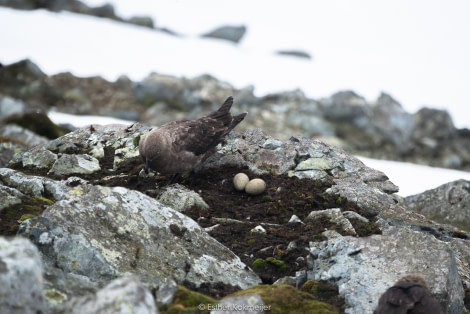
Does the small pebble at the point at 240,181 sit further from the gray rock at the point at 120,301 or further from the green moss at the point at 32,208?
the gray rock at the point at 120,301

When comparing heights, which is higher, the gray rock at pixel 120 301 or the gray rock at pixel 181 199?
the gray rock at pixel 120 301

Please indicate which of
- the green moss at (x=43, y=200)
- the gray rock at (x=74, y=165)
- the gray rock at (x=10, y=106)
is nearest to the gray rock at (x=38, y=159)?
the gray rock at (x=74, y=165)

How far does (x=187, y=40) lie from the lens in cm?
4934

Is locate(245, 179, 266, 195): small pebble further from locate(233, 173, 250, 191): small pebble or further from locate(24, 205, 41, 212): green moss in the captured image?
locate(24, 205, 41, 212): green moss

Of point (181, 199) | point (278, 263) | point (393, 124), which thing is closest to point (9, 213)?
point (181, 199)

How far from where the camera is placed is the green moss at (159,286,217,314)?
7211 mm

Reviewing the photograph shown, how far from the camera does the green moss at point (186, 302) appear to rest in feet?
23.7

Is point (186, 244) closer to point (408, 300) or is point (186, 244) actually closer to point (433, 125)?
point (408, 300)

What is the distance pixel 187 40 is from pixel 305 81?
11001 mm

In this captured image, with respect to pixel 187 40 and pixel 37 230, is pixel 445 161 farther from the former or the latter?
pixel 37 230

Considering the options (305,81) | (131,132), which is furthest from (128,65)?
(131,132)

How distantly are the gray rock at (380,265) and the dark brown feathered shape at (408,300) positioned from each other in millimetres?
606

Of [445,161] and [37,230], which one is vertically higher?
[37,230]

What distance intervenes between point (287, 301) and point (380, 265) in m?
1.77
